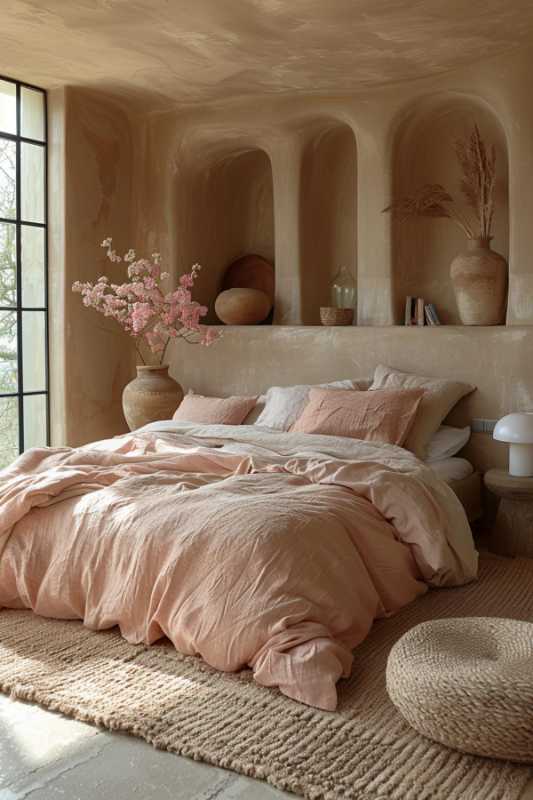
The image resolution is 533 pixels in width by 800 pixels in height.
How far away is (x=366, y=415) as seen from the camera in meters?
4.80

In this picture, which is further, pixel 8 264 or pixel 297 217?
pixel 297 217

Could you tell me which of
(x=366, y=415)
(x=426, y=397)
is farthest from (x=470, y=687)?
(x=426, y=397)

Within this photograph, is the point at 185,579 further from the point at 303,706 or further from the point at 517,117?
the point at 517,117

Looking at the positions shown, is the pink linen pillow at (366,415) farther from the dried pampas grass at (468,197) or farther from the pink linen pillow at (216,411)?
the dried pampas grass at (468,197)

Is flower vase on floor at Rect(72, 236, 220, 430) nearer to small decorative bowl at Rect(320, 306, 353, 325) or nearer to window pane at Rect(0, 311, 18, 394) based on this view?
window pane at Rect(0, 311, 18, 394)

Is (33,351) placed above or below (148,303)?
below

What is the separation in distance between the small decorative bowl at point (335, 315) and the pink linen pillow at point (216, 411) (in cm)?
81

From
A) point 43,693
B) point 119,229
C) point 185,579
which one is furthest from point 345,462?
point 119,229

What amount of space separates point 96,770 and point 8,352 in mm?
3912

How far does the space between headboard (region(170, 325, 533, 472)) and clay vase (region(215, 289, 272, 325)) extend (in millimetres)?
129

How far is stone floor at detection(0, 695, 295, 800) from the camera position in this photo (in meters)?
2.28

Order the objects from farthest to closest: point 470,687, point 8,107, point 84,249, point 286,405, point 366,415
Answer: point 84,249
point 8,107
point 286,405
point 366,415
point 470,687

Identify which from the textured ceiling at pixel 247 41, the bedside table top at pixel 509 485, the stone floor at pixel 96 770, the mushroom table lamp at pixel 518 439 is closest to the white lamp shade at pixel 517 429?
the mushroom table lamp at pixel 518 439

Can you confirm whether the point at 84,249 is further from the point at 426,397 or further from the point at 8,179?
the point at 426,397
